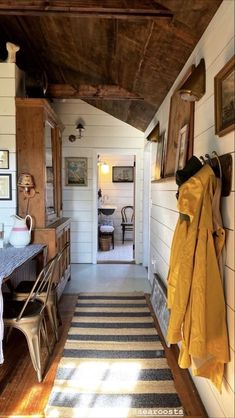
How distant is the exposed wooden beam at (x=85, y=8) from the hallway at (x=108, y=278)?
313cm

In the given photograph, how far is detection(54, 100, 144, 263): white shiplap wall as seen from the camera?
5602 millimetres

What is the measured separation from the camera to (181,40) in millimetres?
2223

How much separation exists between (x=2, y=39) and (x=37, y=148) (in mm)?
1550

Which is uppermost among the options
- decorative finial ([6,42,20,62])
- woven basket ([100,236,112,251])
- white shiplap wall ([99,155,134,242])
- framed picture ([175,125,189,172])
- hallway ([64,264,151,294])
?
decorative finial ([6,42,20,62])

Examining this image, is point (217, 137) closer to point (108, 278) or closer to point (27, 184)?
point (27, 184)

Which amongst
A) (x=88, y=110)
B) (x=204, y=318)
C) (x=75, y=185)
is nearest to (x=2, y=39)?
(x=88, y=110)

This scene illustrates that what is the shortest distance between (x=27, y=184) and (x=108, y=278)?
2.16 m

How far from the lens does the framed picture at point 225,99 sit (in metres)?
1.49

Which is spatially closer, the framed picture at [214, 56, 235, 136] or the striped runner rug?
the framed picture at [214, 56, 235, 136]

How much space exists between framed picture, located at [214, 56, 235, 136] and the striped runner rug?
5.61 ft

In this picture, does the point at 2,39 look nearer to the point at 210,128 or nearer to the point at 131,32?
the point at 131,32

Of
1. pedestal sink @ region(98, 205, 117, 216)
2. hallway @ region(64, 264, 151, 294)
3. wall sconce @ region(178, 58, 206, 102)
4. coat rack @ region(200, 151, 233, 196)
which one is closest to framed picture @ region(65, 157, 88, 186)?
hallway @ region(64, 264, 151, 294)

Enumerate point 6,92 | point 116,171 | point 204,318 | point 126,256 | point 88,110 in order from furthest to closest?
point 116,171
point 126,256
point 88,110
point 6,92
point 204,318

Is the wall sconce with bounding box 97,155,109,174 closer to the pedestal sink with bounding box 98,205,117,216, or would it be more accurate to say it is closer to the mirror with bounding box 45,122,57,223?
the pedestal sink with bounding box 98,205,117,216
